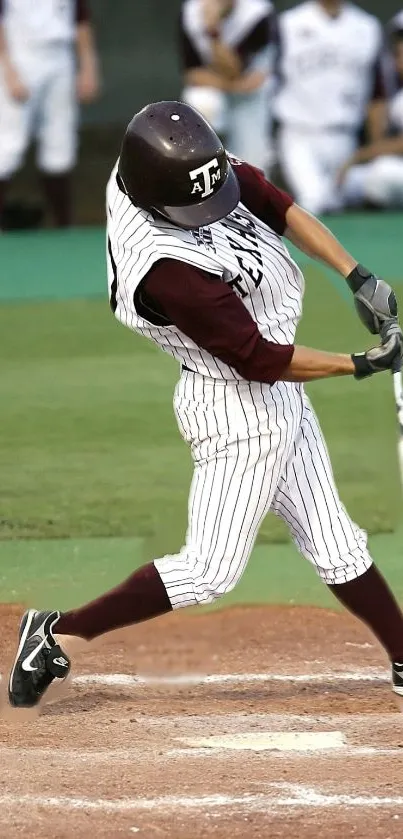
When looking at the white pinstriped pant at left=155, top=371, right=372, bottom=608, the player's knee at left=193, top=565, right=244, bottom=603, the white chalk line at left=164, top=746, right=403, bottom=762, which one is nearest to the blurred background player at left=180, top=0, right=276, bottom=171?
the white pinstriped pant at left=155, top=371, right=372, bottom=608

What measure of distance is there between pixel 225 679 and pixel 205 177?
1593 mm

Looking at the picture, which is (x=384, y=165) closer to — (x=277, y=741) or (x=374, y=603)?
(x=374, y=603)

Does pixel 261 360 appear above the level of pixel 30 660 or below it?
above

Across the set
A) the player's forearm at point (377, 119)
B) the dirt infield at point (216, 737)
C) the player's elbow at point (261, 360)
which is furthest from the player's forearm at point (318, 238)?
the player's forearm at point (377, 119)

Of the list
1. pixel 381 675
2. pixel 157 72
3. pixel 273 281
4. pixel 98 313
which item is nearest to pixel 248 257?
pixel 273 281

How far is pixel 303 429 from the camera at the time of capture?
437 cm

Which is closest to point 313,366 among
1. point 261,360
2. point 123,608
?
point 261,360

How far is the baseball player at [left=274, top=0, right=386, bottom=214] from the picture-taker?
11.4 m

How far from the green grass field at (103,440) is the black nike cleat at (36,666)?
3.01 feet

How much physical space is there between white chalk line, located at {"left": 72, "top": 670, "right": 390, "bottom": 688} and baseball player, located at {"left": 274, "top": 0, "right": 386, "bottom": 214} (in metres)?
7.07

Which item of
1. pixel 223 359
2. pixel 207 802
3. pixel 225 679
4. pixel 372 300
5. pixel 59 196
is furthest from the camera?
pixel 59 196

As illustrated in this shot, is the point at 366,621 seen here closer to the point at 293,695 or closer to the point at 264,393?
the point at 293,695

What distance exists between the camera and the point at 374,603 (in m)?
4.39

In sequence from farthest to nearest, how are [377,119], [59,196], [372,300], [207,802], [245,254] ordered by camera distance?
[377,119] → [59,196] → [372,300] → [245,254] → [207,802]
